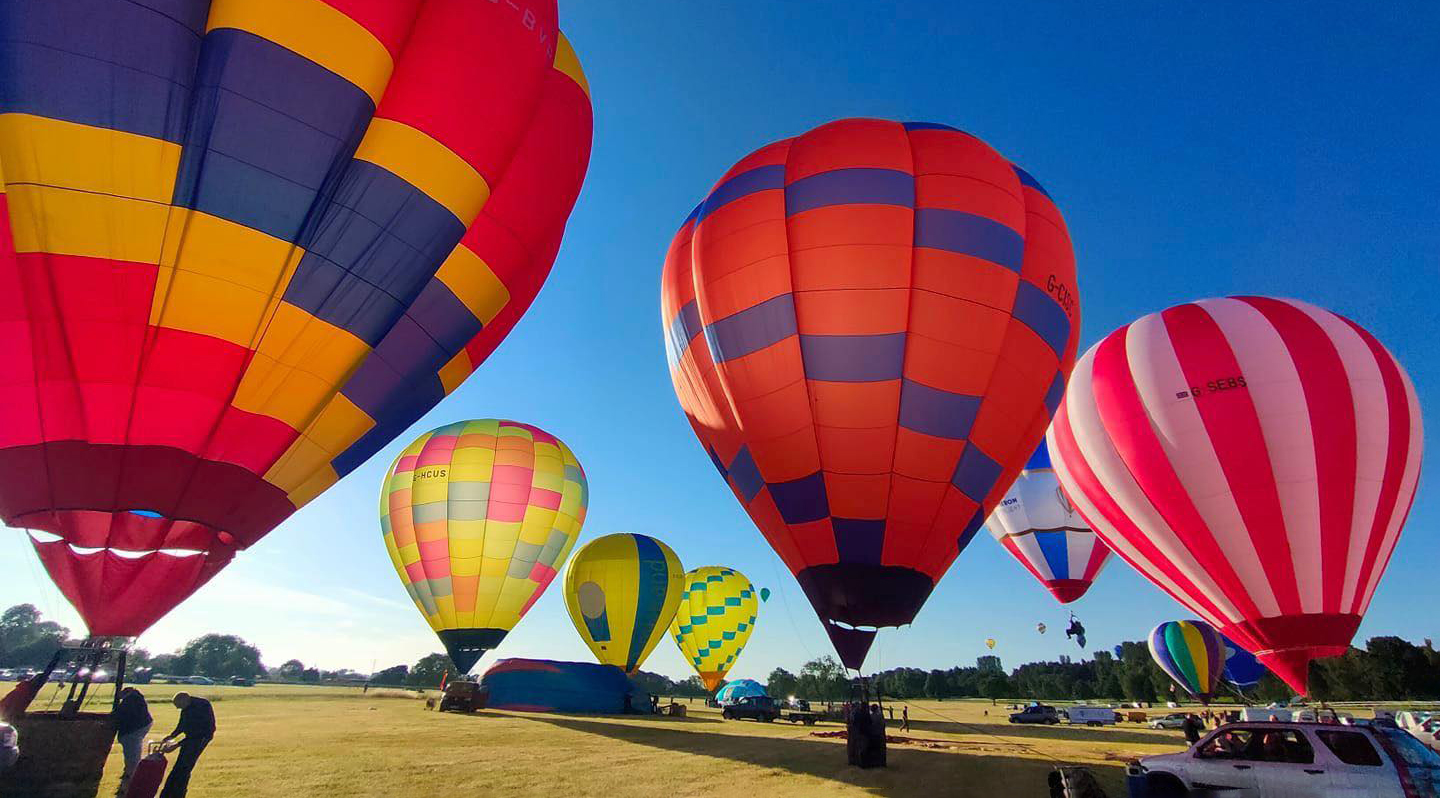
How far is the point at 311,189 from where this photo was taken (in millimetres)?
5855

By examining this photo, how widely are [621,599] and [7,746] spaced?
19.0 metres

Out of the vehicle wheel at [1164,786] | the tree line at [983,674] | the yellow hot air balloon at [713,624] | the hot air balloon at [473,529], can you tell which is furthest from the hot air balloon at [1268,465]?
the tree line at [983,674]

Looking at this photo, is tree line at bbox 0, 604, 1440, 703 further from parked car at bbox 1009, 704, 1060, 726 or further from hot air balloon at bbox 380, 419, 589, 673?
hot air balloon at bbox 380, 419, 589, 673

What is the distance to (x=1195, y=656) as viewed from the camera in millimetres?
25734

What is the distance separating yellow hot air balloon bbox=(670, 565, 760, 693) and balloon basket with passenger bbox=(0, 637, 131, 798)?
24.4 metres

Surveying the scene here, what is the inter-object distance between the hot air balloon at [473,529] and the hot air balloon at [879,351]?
886 cm

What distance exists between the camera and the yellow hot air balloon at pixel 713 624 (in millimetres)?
29031

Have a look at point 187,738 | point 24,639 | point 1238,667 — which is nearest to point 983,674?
point 1238,667

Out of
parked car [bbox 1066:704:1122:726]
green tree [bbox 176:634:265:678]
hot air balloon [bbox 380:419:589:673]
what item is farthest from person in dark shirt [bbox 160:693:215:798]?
green tree [bbox 176:634:265:678]

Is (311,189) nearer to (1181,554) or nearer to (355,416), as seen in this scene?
(355,416)

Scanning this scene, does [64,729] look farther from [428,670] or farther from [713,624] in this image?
[428,670]

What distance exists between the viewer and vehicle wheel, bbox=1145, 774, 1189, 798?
5.91m

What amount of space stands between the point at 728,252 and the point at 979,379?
3767mm

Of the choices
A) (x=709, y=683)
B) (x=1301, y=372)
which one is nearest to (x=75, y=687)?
(x=1301, y=372)
